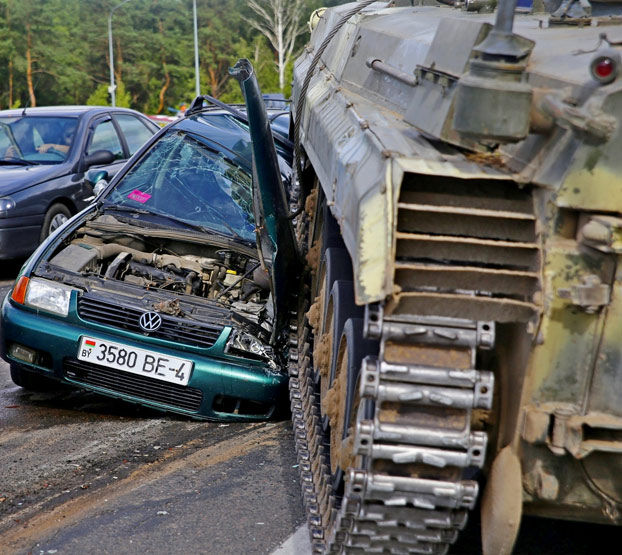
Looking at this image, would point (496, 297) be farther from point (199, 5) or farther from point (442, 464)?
point (199, 5)

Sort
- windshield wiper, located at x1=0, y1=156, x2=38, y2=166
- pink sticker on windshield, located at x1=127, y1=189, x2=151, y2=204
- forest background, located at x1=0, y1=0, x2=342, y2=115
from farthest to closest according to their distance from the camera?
forest background, located at x1=0, y1=0, x2=342, y2=115 < windshield wiper, located at x1=0, y1=156, x2=38, y2=166 < pink sticker on windshield, located at x1=127, y1=189, x2=151, y2=204

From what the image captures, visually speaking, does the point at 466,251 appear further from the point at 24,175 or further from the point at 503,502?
the point at 24,175

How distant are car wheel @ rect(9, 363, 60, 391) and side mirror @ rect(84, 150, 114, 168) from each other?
4.18 meters

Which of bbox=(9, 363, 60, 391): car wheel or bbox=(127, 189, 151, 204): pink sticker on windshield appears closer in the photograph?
bbox=(9, 363, 60, 391): car wheel

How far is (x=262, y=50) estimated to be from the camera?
196 ft

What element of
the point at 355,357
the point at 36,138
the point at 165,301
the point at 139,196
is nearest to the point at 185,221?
the point at 139,196

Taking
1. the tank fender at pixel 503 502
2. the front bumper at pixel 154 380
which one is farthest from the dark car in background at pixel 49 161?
the tank fender at pixel 503 502

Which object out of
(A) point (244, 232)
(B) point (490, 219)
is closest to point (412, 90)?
(B) point (490, 219)

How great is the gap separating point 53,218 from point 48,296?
4.42m

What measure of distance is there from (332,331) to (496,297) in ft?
4.42

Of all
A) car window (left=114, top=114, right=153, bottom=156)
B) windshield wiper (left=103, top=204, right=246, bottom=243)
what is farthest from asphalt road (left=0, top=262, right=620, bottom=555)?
car window (left=114, top=114, right=153, bottom=156)

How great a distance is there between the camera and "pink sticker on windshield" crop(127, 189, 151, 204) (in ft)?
21.4

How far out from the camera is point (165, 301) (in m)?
5.49

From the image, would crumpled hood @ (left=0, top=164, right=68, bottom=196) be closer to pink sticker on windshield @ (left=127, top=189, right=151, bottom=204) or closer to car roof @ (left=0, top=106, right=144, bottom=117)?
car roof @ (left=0, top=106, right=144, bottom=117)
